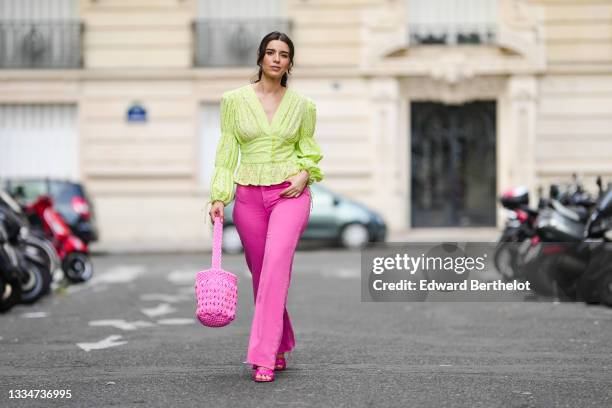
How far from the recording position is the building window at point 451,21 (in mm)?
26109

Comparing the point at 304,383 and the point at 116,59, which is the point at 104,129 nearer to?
the point at 116,59

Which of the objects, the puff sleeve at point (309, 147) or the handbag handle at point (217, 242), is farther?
the puff sleeve at point (309, 147)

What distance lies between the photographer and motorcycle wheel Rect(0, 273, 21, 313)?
1066cm

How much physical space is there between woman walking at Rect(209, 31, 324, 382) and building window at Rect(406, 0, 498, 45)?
19843 mm

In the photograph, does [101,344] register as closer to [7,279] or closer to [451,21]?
[7,279]

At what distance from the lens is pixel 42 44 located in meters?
26.0

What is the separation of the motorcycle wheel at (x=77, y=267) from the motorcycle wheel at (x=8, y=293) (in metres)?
3.08

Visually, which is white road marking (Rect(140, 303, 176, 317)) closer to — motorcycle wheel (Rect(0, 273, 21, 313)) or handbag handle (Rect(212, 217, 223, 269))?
motorcycle wheel (Rect(0, 273, 21, 313))

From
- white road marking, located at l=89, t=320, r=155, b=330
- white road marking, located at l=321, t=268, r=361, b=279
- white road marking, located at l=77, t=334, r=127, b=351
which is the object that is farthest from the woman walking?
white road marking, located at l=321, t=268, r=361, b=279

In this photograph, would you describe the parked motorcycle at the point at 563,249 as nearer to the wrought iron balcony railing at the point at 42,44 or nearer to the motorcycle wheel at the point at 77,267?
the motorcycle wheel at the point at 77,267

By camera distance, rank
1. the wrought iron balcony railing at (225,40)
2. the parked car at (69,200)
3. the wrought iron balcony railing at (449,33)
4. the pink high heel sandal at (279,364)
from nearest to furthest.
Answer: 1. the pink high heel sandal at (279,364)
2. the parked car at (69,200)
3. the wrought iron balcony railing at (225,40)
4. the wrought iron balcony railing at (449,33)

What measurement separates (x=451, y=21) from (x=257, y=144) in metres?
20.3

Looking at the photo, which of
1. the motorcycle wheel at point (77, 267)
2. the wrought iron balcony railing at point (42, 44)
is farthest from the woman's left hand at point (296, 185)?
the wrought iron balcony railing at point (42, 44)

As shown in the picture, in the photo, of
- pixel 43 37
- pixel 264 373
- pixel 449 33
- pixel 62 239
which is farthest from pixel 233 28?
pixel 264 373
